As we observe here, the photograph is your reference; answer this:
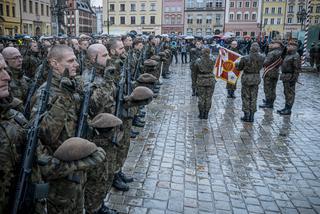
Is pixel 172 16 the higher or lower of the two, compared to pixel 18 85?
higher

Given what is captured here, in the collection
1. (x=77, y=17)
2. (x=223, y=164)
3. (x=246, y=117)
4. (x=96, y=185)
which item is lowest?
(x=223, y=164)

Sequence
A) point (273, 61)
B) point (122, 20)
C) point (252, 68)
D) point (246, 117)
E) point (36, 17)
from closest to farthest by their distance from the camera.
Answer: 1. point (252, 68)
2. point (246, 117)
3. point (273, 61)
4. point (36, 17)
5. point (122, 20)

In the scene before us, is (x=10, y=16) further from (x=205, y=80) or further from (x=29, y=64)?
(x=205, y=80)

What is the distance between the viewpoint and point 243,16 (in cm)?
7294

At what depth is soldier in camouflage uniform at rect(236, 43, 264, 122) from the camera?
9016mm

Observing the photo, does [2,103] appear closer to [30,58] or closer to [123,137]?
[123,137]

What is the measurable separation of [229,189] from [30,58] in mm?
7638

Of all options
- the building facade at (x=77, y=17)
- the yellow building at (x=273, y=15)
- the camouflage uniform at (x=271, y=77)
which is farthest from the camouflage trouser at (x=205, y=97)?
the building facade at (x=77, y=17)

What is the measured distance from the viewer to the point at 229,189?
204 inches

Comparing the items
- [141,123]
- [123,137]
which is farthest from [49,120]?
[141,123]

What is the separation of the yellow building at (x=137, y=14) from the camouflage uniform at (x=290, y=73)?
223 ft

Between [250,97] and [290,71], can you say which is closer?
[250,97]

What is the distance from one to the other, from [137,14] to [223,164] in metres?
74.7

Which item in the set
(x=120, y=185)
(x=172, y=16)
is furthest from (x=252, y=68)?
(x=172, y=16)
